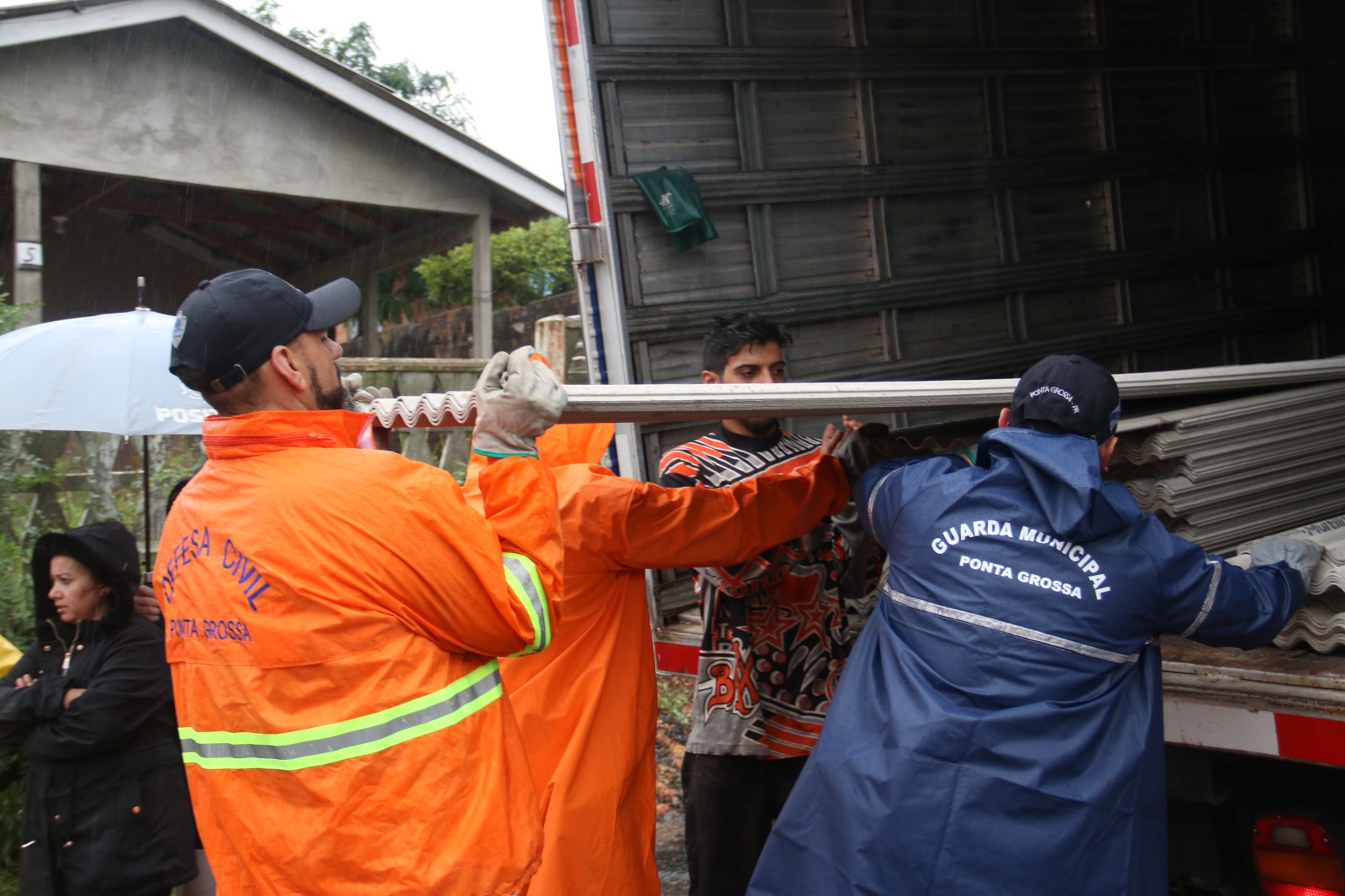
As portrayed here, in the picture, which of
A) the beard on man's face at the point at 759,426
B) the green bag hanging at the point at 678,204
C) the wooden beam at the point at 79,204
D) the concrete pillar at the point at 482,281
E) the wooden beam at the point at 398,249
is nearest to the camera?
the beard on man's face at the point at 759,426

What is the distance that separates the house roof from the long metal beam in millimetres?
6699

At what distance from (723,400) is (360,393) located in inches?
30.1

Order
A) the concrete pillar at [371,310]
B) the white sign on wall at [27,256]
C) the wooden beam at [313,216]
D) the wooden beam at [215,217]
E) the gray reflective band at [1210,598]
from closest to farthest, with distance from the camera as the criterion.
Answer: the gray reflective band at [1210,598] < the white sign on wall at [27,256] < the wooden beam at [215,217] < the wooden beam at [313,216] < the concrete pillar at [371,310]

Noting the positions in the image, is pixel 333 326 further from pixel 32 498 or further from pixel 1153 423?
pixel 32 498

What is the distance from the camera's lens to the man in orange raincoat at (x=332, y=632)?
5.52 ft

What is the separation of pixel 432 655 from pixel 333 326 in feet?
2.09

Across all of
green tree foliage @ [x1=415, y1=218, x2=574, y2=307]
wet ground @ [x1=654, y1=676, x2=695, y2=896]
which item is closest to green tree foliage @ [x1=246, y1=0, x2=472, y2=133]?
green tree foliage @ [x1=415, y1=218, x2=574, y2=307]

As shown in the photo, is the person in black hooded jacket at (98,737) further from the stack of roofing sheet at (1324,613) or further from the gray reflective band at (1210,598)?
the stack of roofing sheet at (1324,613)

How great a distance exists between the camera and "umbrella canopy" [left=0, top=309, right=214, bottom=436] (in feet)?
12.1

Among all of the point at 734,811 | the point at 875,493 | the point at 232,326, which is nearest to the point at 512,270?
the point at 734,811

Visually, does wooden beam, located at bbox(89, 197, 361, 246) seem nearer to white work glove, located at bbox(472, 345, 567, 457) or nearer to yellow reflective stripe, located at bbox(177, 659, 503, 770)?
white work glove, located at bbox(472, 345, 567, 457)

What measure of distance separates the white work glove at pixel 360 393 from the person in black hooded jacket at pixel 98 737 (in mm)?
1492

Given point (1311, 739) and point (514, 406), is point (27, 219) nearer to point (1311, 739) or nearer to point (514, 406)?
point (514, 406)

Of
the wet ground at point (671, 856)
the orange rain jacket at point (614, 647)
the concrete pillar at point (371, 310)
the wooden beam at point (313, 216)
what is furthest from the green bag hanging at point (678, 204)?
the concrete pillar at point (371, 310)
